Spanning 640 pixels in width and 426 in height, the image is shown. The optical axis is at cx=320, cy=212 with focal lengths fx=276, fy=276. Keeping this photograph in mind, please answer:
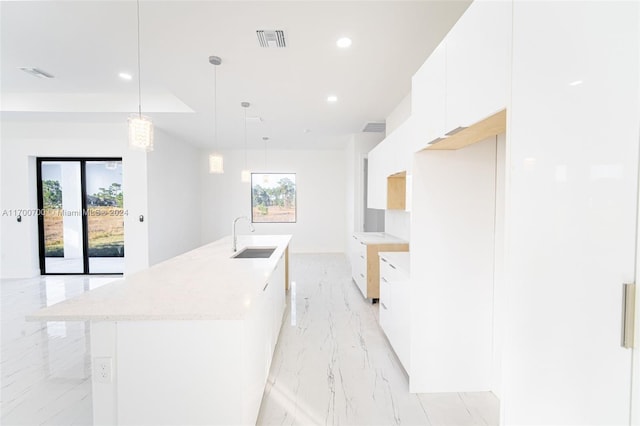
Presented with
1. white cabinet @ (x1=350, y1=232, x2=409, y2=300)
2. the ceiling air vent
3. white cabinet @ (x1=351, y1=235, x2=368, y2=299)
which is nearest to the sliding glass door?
the ceiling air vent

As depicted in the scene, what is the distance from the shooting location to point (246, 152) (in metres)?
7.77

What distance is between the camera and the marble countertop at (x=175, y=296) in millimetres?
1357

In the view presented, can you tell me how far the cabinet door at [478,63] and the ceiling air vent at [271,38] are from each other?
161 centimetres

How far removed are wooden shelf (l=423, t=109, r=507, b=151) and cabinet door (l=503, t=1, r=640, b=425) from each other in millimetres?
258

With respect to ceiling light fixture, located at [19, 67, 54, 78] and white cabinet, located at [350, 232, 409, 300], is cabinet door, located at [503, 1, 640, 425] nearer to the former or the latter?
white cabinet, located at [350, 232, 409, 300]

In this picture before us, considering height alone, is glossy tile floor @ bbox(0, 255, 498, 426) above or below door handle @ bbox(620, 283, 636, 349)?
below

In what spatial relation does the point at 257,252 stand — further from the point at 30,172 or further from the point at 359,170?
the point at 30,172

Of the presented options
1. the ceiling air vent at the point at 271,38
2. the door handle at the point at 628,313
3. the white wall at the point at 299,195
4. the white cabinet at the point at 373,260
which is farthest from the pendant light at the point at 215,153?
the door handle at the point at 628,313

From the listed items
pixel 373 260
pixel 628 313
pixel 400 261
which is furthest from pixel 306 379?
pixel 628 313

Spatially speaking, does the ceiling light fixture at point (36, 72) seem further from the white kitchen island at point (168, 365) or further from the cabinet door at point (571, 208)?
the cabinet door at point (571, 208)

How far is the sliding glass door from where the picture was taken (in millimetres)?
5491

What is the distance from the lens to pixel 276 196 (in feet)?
25.6

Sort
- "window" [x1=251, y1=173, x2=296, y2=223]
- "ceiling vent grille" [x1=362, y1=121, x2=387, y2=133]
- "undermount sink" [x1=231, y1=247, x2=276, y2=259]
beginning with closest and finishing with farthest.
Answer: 1. "undermount sink" [x1=231, y1=247, x2=276, y2=259]
2. "ceiling vent grille" [x1=362, y1=121, x2=387, y2=133]
3. "window" [x1=251, y1=173, x2=296, y2=223]

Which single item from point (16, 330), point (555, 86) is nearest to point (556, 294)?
point (555, 86)
